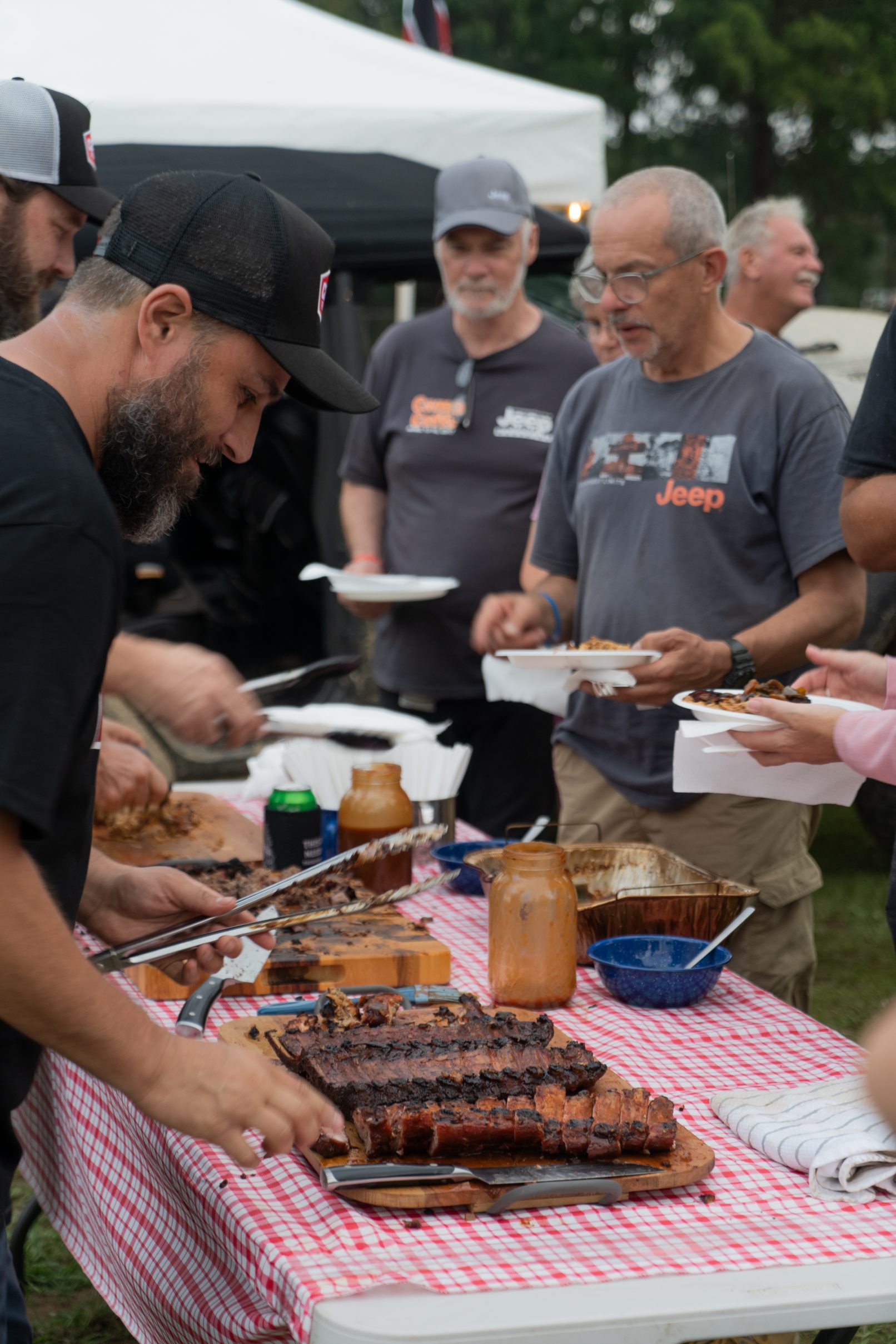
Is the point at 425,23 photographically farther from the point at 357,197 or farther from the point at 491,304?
the point at 491,304

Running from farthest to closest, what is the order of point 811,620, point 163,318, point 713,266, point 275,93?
point 275,93 < point 713,266 < point 811,620 < point 163,318

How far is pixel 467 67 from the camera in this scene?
315 inches

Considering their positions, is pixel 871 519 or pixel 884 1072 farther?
pixel 871 519

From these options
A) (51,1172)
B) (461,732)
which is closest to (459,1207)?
(51,1172)

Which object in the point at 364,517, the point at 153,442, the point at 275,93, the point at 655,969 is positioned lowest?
the point at 655,969

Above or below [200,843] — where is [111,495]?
above

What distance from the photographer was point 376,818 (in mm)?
2693

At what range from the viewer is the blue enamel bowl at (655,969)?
6.98ft

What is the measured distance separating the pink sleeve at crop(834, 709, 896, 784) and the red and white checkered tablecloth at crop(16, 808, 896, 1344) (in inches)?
15.5

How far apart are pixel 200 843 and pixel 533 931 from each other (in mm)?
987

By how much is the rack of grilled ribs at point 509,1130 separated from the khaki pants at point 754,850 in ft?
4.33

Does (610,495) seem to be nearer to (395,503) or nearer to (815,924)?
(395,503)

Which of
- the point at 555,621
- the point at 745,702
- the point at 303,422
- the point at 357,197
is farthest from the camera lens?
the point at 303,422

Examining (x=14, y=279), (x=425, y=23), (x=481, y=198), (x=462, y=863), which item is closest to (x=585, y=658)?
(x=462, y=863)
